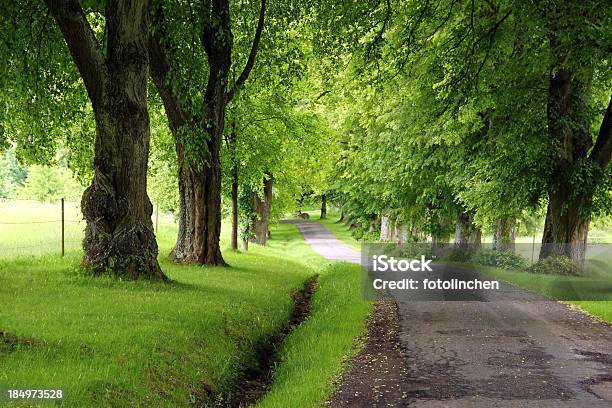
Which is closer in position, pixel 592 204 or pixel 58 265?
pixel 58 265

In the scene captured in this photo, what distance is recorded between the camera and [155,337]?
8.51 m

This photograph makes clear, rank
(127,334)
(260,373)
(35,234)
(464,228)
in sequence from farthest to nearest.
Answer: (464,228) → (35,234) → (260,373) → (127,334)

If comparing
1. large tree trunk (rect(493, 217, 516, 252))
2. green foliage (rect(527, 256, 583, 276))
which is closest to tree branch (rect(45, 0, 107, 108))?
green foliage (rect(527, 256, 583, 276))

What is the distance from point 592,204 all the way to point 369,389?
1521cm

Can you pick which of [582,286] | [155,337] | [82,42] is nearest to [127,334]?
[155,337]

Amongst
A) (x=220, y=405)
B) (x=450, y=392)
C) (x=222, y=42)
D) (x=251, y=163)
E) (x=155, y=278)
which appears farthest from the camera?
(x=251, y=163)

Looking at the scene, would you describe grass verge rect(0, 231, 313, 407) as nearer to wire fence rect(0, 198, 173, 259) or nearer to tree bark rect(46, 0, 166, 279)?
tree bark rect(46, 0, 166, 279)

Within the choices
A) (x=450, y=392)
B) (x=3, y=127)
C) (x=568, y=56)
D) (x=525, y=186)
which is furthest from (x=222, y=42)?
(x=450, y=392)

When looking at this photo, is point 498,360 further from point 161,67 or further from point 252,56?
point 252,56

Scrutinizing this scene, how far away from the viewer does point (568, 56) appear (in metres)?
13.9

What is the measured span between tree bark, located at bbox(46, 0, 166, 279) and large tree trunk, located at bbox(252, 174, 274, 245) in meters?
21.4

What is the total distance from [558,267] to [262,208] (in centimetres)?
2167

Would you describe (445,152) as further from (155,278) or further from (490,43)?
(155,278)

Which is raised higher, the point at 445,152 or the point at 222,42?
the point at 222,42
